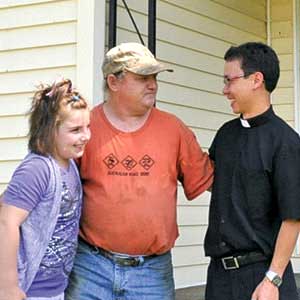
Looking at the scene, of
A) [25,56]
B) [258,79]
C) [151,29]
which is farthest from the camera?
[25,56]

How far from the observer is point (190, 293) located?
4.36 m

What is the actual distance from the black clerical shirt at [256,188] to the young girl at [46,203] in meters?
0.51

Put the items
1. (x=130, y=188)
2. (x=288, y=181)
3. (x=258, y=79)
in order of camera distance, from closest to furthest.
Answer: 1. (x=288, y=181)
2. (x=258, y=79)
3. (x=130, y=188)

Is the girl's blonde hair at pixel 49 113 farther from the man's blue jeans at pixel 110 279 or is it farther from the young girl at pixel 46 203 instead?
the man's blue jeans at pixel 110 279

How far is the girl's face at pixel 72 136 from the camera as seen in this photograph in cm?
226

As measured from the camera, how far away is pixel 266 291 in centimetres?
218

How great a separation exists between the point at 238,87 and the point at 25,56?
7.15 ft

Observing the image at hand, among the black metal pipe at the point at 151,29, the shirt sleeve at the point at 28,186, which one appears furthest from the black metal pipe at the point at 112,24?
the shirt sleeve at the point at 28,186

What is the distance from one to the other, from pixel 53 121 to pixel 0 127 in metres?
2.13

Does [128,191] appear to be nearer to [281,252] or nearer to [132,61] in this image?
[132,61]

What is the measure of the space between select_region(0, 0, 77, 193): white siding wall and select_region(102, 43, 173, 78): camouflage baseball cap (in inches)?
59.3

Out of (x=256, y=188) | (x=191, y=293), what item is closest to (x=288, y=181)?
(x=256, y=188)

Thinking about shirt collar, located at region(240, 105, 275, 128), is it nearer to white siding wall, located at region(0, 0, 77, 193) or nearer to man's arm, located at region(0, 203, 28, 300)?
man's arm, located at region(0, 203, 28, 300)

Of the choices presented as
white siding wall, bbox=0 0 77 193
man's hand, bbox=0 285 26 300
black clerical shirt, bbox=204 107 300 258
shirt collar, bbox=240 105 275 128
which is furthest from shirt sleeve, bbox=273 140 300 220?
white siding wall, bbox=0 0 77 193
